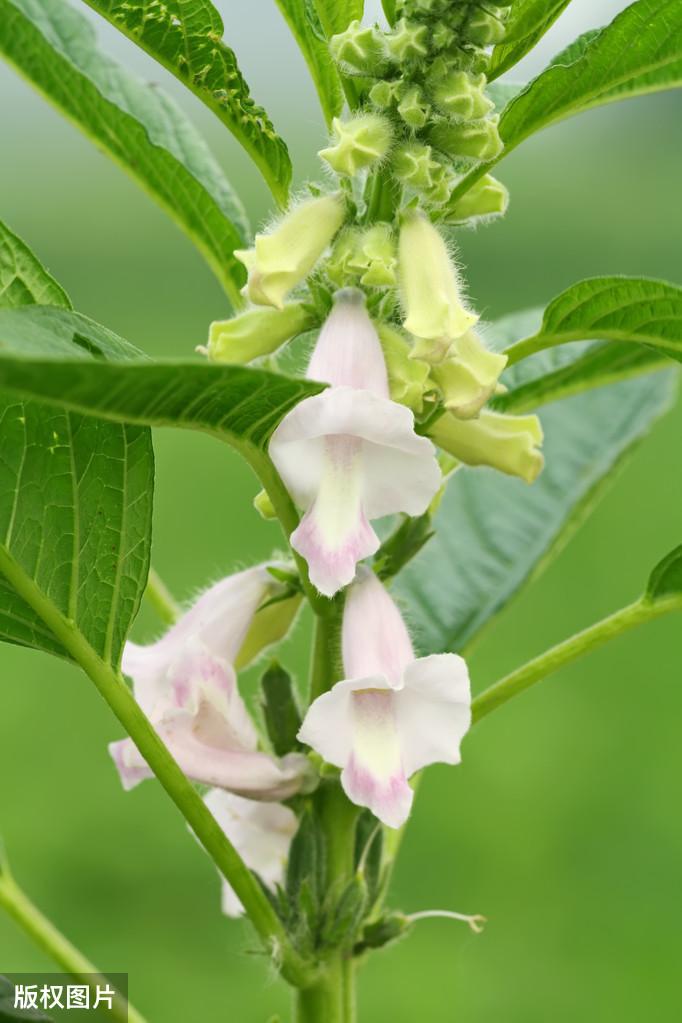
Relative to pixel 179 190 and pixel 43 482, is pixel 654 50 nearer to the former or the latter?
pixel 179 190

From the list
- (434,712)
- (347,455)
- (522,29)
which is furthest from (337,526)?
(522,29)

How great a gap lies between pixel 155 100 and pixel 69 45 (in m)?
0.10

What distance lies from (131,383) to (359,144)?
32 cm

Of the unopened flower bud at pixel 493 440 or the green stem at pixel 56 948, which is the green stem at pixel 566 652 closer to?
the unopened flower bud at pixel 493 440

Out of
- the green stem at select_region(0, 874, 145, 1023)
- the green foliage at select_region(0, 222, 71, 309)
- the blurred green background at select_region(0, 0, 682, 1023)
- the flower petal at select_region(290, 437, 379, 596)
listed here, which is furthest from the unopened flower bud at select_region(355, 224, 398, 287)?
the blurred green background at select_region(0, 0, 682, 1023)

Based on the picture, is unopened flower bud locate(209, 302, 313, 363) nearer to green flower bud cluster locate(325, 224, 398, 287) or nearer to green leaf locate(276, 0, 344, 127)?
green flower bud cluster locate(325, 224, 398, 287)

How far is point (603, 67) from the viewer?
1.08 meters

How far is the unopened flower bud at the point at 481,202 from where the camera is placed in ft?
3.63

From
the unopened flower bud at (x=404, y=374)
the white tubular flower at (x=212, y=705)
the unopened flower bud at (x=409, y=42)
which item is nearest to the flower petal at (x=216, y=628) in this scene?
the white tubular flower at (x=212, y=705)

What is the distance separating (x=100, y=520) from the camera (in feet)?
3.40

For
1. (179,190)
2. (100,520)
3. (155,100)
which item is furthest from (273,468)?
(155,100)

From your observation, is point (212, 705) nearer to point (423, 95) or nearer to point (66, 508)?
point (66, 508)

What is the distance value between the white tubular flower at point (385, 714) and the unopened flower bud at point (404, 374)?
156 millimetres

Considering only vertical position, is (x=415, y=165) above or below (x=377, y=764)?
A: above
